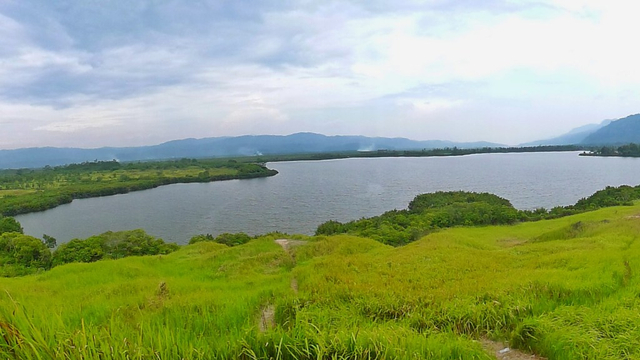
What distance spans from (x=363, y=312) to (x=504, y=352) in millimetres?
2233

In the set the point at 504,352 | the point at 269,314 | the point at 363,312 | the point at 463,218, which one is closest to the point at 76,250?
the point at 269,314

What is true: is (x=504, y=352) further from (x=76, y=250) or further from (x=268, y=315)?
(x=76, y=250)

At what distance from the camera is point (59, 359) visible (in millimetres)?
2350

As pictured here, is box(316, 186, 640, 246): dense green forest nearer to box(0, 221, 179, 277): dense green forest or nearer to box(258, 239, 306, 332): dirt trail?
box(0, 221, 179, 277): dense green forest

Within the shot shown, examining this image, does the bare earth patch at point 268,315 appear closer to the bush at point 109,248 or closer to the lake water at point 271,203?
the bush at point 109,248

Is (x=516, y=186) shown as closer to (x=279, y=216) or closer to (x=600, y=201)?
(x=600, y=201)

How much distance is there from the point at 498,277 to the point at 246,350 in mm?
7118

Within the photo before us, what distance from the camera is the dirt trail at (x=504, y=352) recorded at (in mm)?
4597

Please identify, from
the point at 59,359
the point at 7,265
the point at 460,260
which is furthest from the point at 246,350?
the point at 7,265

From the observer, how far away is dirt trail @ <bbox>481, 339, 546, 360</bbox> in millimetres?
4597

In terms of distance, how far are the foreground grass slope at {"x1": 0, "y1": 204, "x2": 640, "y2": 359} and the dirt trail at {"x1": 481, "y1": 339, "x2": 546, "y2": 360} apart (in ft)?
0.47

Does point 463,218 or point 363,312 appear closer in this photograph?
point 363,312

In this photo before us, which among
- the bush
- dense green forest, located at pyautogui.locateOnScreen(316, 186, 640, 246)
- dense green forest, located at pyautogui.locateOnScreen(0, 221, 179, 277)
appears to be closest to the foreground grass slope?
the bush

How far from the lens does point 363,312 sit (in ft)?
20.1
